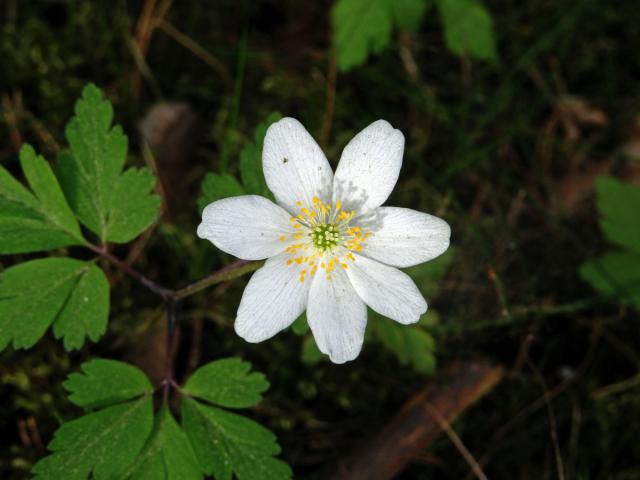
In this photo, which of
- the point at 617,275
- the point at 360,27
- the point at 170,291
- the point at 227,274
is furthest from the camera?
the point at 617,275

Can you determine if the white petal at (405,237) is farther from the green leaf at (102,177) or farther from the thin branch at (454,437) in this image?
the thin branch at (454,437)

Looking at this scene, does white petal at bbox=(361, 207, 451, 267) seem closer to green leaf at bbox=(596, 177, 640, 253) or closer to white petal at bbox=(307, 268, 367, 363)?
white petal at bbox=(307, 268, 367, 363)

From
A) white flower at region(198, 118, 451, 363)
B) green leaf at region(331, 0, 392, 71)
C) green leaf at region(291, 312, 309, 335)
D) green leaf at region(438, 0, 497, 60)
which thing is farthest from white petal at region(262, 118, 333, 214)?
green leaf at region(438, 0, 497, 60)

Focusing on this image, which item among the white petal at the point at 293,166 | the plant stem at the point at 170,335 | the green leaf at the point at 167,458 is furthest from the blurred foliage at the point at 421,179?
the white petal at the point at 293,166

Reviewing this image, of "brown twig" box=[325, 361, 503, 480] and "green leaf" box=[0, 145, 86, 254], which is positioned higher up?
"green leaf" box=[0, 145, 86, 254]

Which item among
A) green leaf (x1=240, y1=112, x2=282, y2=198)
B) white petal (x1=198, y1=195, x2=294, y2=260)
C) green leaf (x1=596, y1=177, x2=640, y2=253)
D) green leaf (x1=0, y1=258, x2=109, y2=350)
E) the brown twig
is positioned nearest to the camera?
white petal (x1=198, y1=195, x2=294, y2=260)

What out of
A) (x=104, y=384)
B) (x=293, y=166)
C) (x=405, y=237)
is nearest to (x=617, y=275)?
(x=405, y=237)

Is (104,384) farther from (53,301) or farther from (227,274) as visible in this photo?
(227,274)
